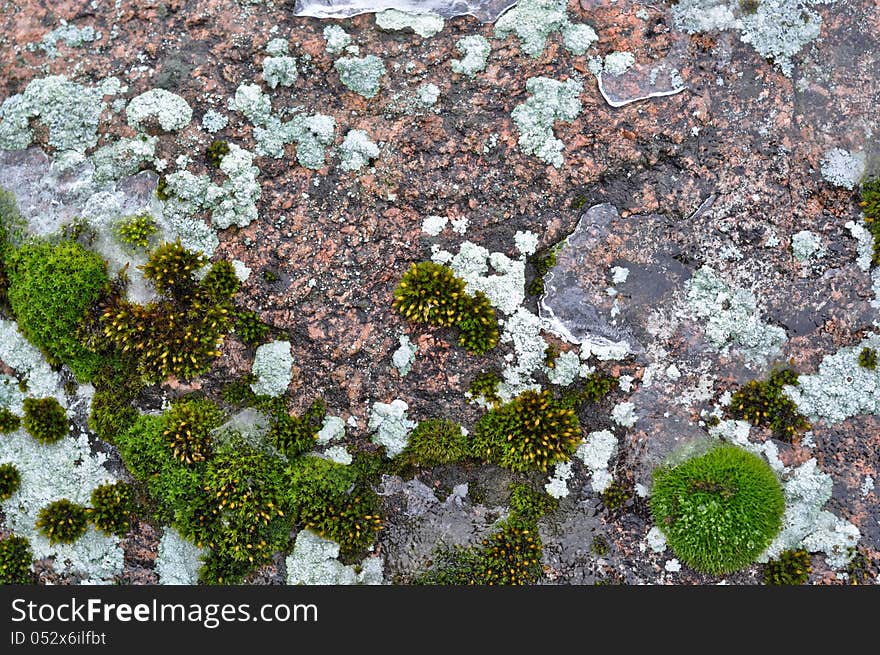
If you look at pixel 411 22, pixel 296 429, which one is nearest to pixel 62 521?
pixel 296 429

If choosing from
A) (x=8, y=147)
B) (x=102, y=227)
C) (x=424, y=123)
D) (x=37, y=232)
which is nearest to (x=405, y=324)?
(x=424, y=123)

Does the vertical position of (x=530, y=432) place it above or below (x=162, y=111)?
below

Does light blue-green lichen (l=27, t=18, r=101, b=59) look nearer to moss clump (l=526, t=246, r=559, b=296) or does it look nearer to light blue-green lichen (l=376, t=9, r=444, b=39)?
light blue-green lichen (l=376, t=9, r=444, b=39)

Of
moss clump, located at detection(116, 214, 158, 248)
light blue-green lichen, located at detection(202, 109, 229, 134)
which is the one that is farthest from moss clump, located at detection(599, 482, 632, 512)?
light blue-green lichen, located at detection(202, 109, 229, 134)

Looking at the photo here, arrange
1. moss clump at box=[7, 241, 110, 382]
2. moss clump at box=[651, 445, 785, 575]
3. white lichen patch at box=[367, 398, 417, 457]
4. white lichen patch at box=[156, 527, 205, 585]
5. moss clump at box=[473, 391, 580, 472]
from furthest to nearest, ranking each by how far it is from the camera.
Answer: white lichen patch at box=[156, 527, 205, 585], white lichen patch at box=[367, 398, 417, 457], moss clump at box=[7, 241, 110, 382], moss clump at box=[473, 391, 580, 472], moss clump at box=[651, 445, 785, 575]

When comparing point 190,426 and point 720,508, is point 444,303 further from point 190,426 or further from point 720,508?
point 720,508

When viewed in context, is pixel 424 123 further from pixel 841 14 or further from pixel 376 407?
pixel 841 14
